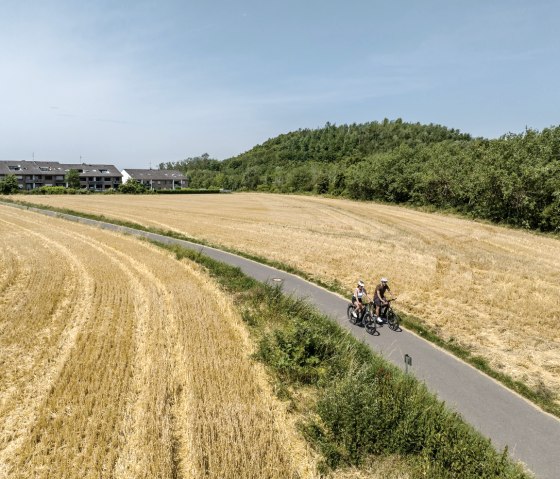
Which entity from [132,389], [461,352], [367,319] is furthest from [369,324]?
[132,389]

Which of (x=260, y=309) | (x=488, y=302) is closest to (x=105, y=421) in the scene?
(x=260, y=309)

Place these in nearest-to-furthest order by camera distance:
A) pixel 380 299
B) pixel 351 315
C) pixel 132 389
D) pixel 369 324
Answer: pixel 132 389, pixel 369 324, pixel 380 299, pixel 351 315

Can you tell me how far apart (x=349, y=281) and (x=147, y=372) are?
1475cm

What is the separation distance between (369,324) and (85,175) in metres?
141

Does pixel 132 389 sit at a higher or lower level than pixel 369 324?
higher

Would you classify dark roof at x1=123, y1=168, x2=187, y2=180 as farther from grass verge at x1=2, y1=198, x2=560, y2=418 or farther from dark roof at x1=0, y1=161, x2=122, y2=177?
grass verge at x1=2, y1=198, x2=560, y2=418

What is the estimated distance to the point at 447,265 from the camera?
2894 cm

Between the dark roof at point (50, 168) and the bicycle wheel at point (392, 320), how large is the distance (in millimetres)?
137261

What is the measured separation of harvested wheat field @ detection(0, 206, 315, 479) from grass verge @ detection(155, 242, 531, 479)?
699 millimetres

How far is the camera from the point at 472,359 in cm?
1396

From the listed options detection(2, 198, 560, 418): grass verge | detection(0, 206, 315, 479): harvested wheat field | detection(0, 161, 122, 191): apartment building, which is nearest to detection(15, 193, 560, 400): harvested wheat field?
detection(2, 198, 560, 418): grass verge

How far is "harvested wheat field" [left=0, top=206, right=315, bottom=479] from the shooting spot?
26.5ft

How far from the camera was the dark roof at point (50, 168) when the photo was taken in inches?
4877

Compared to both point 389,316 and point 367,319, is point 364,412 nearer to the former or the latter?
point 367,319
